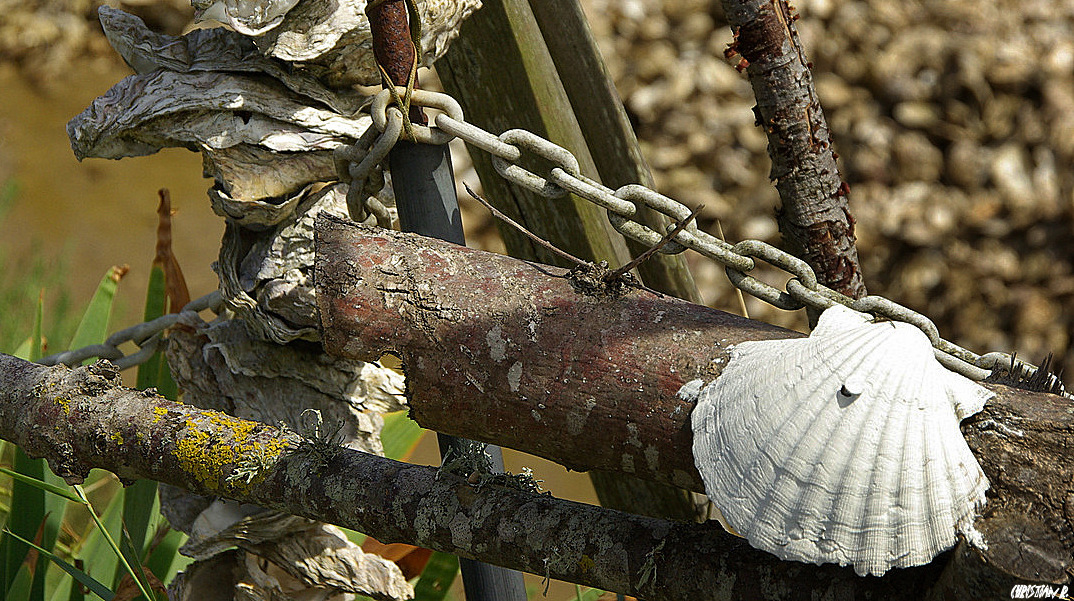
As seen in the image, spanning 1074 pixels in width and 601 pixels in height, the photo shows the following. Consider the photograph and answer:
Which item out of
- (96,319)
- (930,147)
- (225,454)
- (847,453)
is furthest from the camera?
(930,147)

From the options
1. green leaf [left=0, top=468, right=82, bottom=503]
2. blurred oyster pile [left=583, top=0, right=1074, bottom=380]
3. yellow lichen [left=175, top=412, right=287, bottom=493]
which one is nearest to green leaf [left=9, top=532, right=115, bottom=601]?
green leaf [left=0, top=468, right=82, bottom=503]

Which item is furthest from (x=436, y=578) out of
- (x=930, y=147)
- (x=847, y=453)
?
(x=930, y=147)

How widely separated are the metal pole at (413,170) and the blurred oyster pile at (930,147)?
2.47m

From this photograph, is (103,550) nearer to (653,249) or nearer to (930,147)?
(653,249)

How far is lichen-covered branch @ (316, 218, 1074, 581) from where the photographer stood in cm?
57

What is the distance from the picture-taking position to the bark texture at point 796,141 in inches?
30.6

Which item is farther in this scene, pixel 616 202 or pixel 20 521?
pixel 20 521

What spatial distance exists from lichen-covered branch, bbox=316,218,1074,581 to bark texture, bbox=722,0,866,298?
0.26m

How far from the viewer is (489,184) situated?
108 cm

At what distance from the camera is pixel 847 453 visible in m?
0.49

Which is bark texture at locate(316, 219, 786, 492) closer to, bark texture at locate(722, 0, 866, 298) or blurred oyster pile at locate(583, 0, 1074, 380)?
bark texture at locate(722, 0, 866, 298)

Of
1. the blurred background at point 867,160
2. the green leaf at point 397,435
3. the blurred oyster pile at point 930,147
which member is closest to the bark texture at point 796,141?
the green leaf at point 397,435

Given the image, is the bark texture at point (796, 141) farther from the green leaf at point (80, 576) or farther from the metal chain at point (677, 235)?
the green leaf at point (80, 576)

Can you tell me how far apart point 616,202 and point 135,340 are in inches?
25.0
